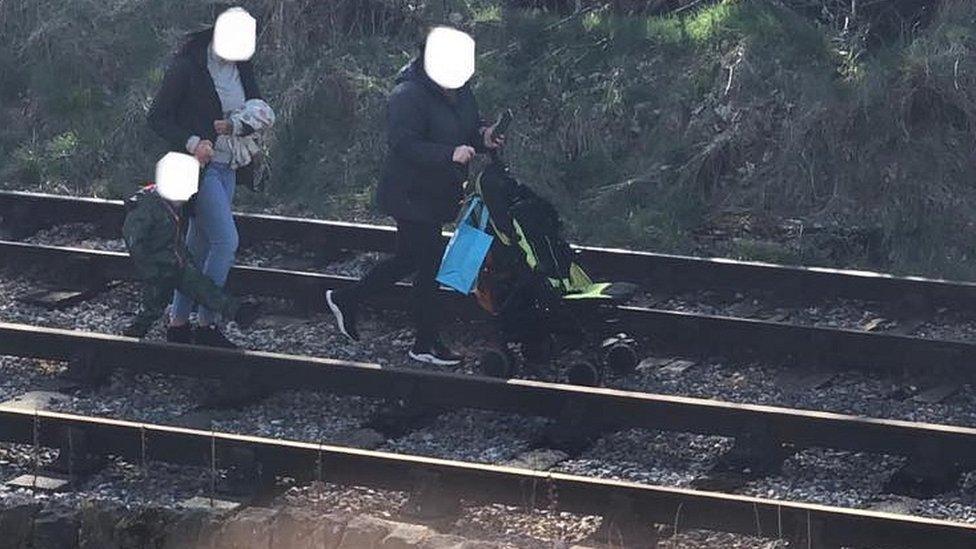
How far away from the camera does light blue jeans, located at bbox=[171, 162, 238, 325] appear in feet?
32.9

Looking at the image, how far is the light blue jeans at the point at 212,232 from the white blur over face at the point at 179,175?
9 cm

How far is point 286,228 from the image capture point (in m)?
12.6

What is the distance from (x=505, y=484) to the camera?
8008mm

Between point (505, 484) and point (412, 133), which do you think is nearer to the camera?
point (505, 484)

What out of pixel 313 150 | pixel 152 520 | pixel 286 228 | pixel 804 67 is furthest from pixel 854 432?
pixel 313 150

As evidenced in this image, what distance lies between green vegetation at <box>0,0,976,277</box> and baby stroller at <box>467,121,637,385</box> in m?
2.71

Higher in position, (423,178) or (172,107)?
(172,107)

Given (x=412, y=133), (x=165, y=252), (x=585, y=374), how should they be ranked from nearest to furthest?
(x=585, y=374)
(x=412, y=133)
(x=165, y=252)

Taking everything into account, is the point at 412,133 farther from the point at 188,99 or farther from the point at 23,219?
the point at 23,219

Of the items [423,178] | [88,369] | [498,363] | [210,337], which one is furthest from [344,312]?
[88,369]

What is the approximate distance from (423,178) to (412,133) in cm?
28

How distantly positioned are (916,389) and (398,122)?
2994 millimetres

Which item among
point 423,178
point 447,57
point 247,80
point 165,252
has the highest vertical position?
point 447,57

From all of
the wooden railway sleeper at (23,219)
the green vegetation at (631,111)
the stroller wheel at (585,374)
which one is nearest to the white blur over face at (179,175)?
the stroller wheel at (585,374)
